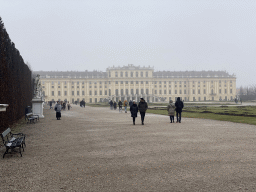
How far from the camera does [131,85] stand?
99.8m

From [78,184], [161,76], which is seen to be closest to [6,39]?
[78,184]

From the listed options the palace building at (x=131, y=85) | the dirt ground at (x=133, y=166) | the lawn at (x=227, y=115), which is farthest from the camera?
the palace building at (x=131, y=85)

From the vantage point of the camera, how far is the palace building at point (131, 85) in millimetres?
99312

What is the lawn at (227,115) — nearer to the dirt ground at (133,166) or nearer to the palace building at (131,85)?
the dirt ground at (133,166)

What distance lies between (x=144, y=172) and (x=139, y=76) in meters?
95.2

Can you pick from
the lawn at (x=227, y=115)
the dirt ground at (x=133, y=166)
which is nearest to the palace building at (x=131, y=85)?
the lawn at (x=227, y=115)

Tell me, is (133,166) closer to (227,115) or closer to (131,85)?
(227,115)

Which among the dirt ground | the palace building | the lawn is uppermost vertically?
the palace building

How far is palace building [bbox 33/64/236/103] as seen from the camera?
99.3m

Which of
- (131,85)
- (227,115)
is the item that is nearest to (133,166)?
(227,115)

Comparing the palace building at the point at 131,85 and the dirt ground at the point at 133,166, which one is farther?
the palace building at the point at 131,85

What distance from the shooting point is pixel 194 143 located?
8219 millimetres

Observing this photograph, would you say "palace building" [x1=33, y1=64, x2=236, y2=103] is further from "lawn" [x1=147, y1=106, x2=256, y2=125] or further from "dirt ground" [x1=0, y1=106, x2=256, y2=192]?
"dirt ground" [x1=0, y1=106, x2=256, y2=192]

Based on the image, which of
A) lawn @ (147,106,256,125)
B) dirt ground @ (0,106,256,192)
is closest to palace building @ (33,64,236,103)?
lawn @ (147,106,256,125)
